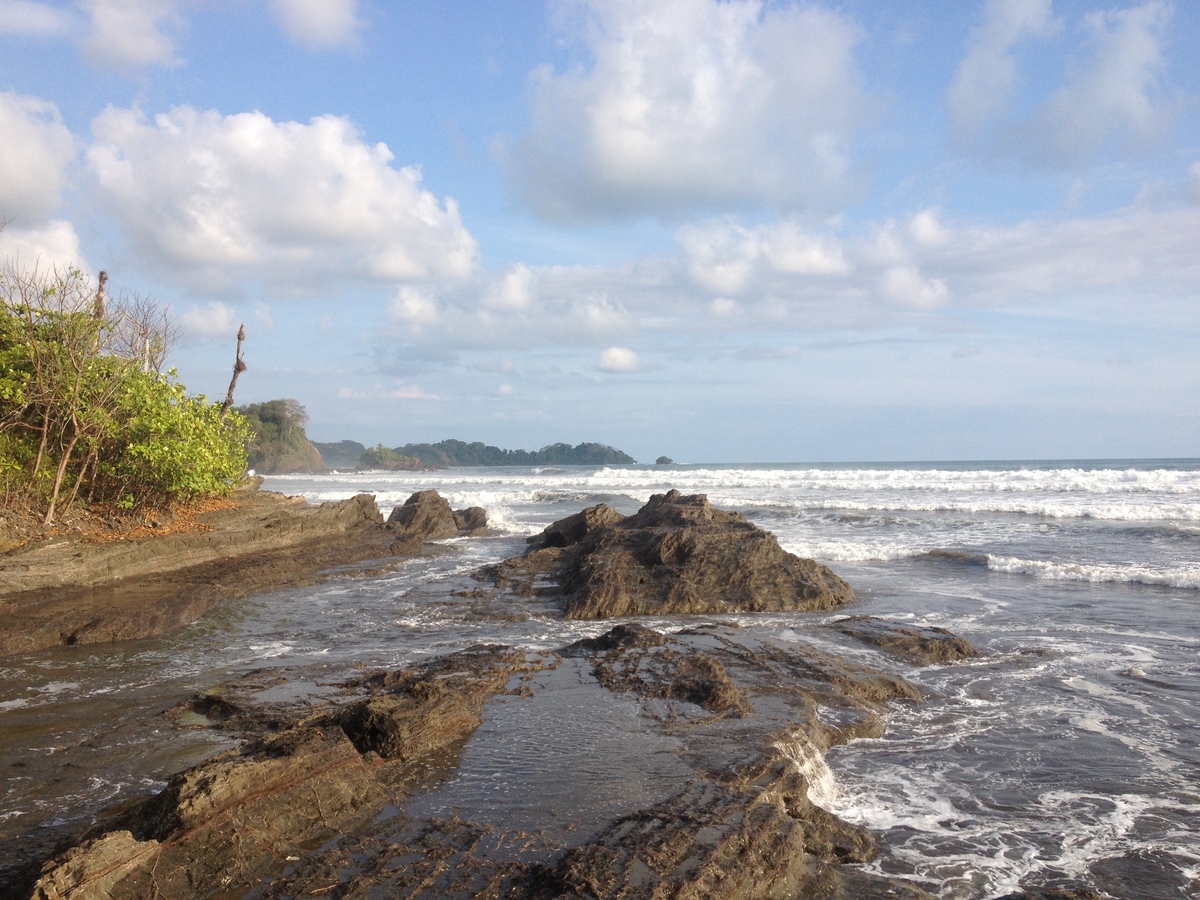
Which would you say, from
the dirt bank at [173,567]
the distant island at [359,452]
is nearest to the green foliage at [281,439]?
the distant island at [359,452]

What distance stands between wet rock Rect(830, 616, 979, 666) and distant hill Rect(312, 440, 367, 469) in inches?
3952

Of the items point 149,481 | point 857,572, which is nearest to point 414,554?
point 149,481

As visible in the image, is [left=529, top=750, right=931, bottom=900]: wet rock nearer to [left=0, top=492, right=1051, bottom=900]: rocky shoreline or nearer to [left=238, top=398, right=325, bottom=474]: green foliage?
[left=0, top=492, right=1051, bottom=900]: rocky shoreline

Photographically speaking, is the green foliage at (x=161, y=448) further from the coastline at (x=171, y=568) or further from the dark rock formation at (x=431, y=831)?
the dark rock formation at (x=431, y=831)

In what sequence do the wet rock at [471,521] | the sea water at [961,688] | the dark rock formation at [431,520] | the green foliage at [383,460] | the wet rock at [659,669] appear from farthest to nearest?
1. the green foliage at [383,460]
2. the wet rock at [471,521]
3. the dark rock formation at [431,520]
4. the wet rock at [659,669]
5. the sea water at [961,688]

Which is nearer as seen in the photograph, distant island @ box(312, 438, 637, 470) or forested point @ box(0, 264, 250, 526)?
forested point @ box(0, 264, 250, 526)

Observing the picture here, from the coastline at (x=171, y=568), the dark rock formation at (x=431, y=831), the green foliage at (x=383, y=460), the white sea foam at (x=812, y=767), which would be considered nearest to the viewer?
the dark rock formation at (x=431, y=831)

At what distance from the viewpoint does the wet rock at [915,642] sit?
914 centimetres

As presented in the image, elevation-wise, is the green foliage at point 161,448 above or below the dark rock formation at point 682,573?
above

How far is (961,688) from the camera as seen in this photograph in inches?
317

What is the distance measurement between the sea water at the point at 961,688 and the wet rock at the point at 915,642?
269 mm

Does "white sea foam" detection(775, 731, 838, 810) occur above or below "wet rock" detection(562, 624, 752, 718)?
below

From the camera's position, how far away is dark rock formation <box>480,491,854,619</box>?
39.6 ft

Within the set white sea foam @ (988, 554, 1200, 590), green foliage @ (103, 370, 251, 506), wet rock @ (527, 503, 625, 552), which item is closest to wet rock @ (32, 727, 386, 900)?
green foliage @ (103, 370, 251, 506)
